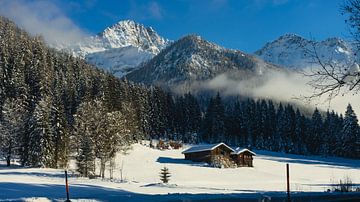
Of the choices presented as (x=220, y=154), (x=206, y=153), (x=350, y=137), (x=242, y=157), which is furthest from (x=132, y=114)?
(x=350, y=137)

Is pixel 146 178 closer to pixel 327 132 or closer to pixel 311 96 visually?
pixel 311 96

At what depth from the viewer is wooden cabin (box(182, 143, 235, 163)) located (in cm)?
7800

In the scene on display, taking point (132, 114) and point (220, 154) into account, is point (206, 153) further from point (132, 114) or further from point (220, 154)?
point (132, 114)

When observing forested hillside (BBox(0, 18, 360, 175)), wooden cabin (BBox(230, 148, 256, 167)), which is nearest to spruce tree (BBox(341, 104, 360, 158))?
forested hillside (BBox(0, 18, 360, 175))

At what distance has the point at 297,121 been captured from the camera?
5128 inches

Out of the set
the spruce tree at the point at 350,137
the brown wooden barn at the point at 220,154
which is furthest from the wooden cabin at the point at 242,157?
the spruce tree at the point at 350,137

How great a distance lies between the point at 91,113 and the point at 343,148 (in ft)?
242

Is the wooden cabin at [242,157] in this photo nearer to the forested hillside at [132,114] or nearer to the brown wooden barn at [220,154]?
the brown wooden barn at [220,154]

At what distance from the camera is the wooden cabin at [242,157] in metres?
79.6

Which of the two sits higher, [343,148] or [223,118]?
[223,118]

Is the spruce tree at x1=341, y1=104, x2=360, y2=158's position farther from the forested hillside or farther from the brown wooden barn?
the brown wooden barn

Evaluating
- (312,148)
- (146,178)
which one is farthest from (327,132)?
(146,178)

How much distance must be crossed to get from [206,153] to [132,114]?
27.1 metres

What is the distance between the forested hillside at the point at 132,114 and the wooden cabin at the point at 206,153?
491 inches
